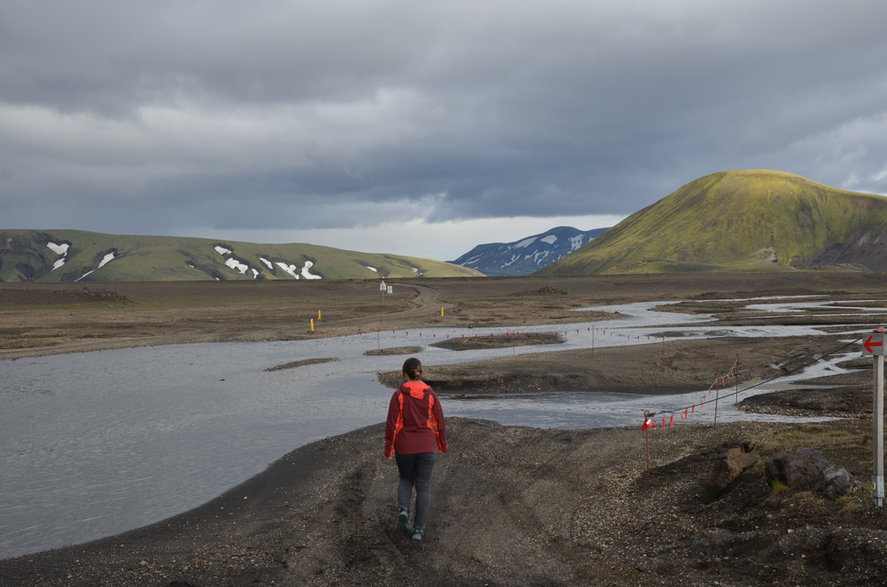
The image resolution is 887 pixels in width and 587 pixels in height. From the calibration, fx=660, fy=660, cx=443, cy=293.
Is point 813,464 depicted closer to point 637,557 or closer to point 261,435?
point 637,557

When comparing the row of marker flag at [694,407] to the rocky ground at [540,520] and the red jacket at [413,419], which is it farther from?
the red jacket at [413,419]

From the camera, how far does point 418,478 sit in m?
11.7

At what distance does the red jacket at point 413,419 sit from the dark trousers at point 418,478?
6.6 inches

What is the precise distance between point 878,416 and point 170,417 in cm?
2295

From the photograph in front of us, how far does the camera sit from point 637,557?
10.3 m

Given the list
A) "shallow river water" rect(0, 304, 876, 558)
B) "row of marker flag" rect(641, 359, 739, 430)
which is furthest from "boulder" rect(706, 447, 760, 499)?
"shallow river water" rect(0, 304, 876, 558)

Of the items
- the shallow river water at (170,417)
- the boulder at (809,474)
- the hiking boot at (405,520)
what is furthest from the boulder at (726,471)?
the shallow river water at (170,417)

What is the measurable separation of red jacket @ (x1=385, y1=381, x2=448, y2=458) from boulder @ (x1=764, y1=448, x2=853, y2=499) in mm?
5817

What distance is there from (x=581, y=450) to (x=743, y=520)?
290 inches

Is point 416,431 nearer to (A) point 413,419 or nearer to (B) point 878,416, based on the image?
(A) point 413,419

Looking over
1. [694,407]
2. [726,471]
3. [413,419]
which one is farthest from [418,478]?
[694,407]

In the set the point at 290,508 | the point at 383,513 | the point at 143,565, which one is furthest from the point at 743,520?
the point at 143,565

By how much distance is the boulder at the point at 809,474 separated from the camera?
10.8m

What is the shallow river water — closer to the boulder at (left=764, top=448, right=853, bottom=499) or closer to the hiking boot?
the hiking boot
